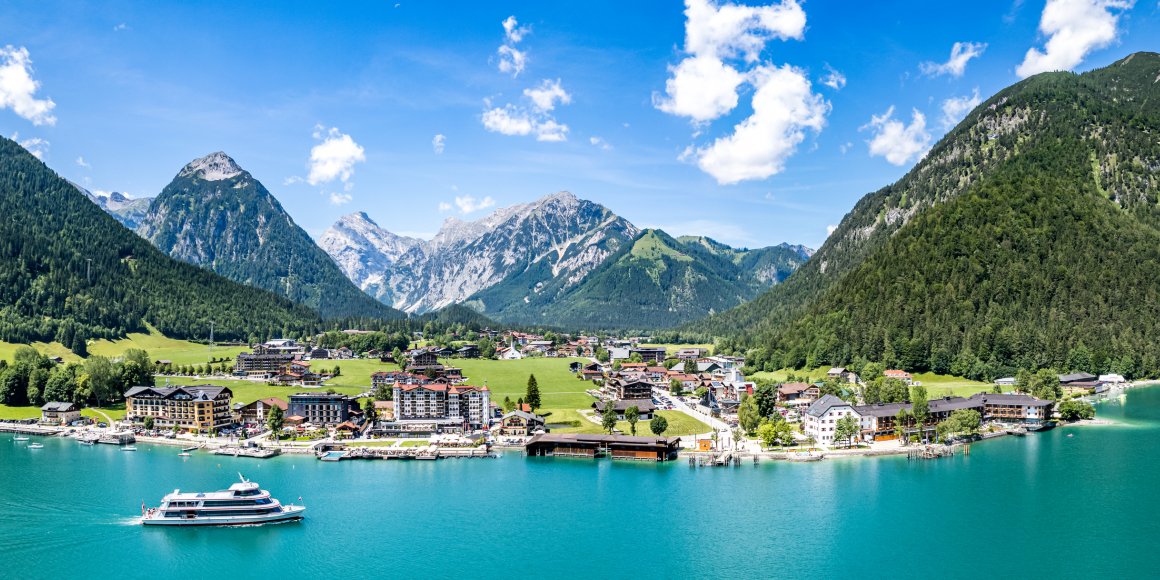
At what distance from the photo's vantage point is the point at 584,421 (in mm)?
112750

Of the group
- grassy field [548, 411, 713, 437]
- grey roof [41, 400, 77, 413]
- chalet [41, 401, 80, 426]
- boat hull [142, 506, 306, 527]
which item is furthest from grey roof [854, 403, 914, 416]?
grey roof [41, 400, 77, 413]

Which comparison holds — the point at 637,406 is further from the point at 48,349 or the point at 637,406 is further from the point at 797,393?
the point at 48,349

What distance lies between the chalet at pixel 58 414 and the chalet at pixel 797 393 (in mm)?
102485

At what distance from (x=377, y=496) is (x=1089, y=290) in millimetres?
145316

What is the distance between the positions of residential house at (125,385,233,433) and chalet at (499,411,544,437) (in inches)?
1478

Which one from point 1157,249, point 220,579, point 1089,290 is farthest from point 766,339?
point 220,579

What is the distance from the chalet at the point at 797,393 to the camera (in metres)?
126

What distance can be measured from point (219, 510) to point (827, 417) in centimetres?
6638

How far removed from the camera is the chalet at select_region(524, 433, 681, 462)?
9194 cm

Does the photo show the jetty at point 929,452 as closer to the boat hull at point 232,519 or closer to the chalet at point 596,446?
the chalet at point 596,446

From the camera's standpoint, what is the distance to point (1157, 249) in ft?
539

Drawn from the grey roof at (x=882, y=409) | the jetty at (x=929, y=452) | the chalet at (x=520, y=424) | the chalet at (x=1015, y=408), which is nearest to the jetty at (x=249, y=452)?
the chalet at (x=520, y=424)

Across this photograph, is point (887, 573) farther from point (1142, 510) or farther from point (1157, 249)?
point (1157, 249)

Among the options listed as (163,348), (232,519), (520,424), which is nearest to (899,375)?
(520,424)
